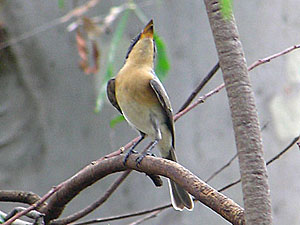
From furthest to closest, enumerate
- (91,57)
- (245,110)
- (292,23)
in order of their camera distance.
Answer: (292,23)
(91,57)
(245,110)

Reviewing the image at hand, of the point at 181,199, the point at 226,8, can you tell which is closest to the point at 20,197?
the point at 181,199

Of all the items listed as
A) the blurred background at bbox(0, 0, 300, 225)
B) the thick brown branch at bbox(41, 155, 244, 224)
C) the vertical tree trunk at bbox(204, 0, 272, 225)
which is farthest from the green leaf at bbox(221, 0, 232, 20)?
the blurred background at bbox(0, 0, 300, 225)

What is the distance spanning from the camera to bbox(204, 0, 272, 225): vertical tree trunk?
21.0 inches

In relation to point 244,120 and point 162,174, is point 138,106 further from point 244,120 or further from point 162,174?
point 244,120

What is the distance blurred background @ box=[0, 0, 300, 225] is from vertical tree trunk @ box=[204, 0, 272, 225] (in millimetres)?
1071

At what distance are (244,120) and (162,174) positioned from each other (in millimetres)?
201

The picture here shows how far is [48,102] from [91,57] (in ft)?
0.63

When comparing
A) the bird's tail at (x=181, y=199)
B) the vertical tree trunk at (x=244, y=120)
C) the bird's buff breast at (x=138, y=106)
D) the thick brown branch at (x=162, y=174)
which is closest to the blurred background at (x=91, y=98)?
the bird's buff breast at (x=138, y=106)

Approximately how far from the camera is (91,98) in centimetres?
175

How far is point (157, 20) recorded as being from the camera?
1730 mm

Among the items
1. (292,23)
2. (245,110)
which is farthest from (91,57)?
(245,110)

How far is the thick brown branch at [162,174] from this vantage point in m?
0.62

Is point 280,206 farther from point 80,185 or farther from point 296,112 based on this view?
point 80,185

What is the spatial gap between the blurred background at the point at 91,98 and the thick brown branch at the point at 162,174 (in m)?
0.76
